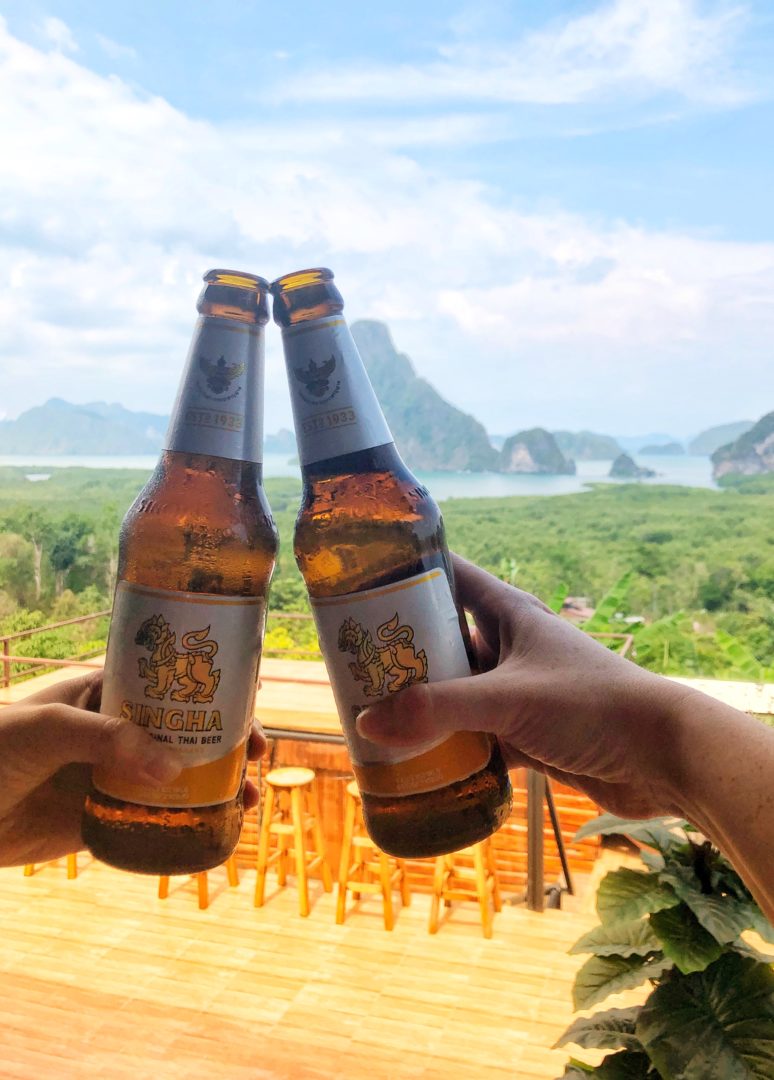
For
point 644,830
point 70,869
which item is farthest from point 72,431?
point 644,830

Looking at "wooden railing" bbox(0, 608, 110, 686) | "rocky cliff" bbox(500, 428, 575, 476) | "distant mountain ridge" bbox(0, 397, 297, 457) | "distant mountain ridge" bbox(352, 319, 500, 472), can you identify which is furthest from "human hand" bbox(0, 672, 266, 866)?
"rocky cliff" bbox(500, 428, 575, 476)

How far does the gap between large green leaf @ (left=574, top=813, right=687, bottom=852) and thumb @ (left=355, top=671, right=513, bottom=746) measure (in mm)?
1033

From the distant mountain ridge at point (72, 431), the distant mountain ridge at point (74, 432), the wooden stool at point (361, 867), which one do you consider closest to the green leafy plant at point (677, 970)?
the wooden stool at point (361, 867)

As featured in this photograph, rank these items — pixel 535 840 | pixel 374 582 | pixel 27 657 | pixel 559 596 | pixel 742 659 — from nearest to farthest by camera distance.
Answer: pixel 374 582 → pixel 535 840 → pixel 27 657 → pixel 742 659 → pixel 559 596

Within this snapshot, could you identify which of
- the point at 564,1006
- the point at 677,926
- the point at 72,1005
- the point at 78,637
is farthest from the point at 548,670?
the point at 78,637

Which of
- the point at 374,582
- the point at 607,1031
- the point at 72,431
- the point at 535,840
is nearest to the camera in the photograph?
the point at 374,582

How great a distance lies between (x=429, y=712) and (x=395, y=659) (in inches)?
1.6

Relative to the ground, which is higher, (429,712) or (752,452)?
(752,452)

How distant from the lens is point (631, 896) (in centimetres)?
152

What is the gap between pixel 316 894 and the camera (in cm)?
326

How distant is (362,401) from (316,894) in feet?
9.58

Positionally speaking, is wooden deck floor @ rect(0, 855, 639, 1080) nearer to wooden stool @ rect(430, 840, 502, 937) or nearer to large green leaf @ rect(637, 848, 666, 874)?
wooden stool @ rect(430, 840, 502, 937)

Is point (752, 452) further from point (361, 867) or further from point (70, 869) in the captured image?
point (70, 869)

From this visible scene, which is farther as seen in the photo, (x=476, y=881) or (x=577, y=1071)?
(x=476, y=881)
